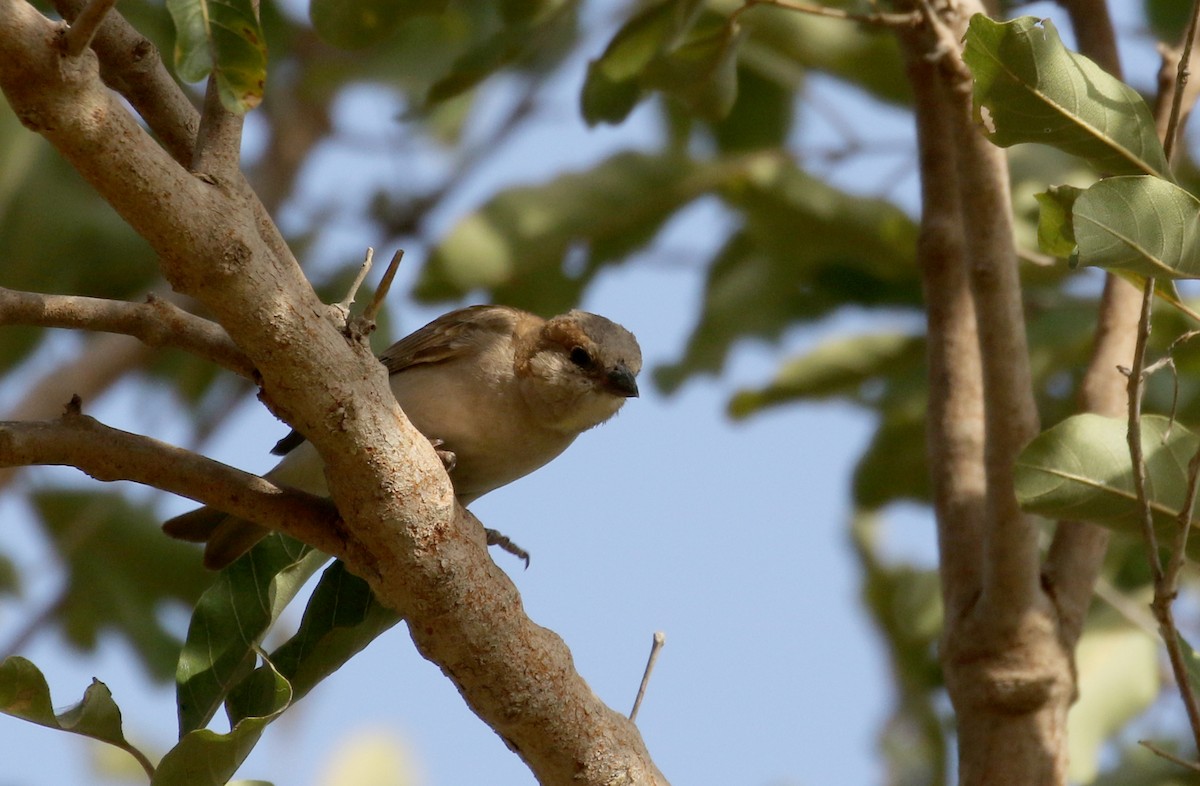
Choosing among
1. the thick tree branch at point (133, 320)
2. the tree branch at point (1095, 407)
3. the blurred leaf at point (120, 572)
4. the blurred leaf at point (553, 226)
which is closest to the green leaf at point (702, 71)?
the blurred leaf at point (553, 226)

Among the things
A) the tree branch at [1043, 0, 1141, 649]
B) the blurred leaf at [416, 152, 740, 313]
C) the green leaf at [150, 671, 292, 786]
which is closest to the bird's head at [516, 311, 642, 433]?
the blurred leaf at [416, 152, 740, 313]

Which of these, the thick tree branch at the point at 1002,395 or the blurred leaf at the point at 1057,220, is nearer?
the blurred leaf at the point at 1057,220

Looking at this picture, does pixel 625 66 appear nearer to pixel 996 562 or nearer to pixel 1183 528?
pixel 996 562

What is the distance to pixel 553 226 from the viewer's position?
5.63 meters

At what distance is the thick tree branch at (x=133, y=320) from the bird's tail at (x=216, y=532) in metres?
1.71

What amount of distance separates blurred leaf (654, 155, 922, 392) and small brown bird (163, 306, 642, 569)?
885mm

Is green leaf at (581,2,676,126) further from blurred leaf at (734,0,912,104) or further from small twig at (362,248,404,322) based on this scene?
small twig at (362,248,404,322)

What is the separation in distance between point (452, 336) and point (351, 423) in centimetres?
232

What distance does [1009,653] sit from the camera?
148 inches

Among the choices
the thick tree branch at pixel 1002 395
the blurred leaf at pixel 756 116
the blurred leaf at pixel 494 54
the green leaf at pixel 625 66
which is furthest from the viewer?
the blurred leaf at pixel 756 116

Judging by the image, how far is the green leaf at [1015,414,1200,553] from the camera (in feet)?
10.1

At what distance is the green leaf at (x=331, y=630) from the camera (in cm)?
334

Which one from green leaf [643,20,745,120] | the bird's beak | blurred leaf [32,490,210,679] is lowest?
the bird's beak

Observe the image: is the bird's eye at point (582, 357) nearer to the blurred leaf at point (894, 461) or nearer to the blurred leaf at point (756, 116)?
the blurred leaf at point (894, 461)
